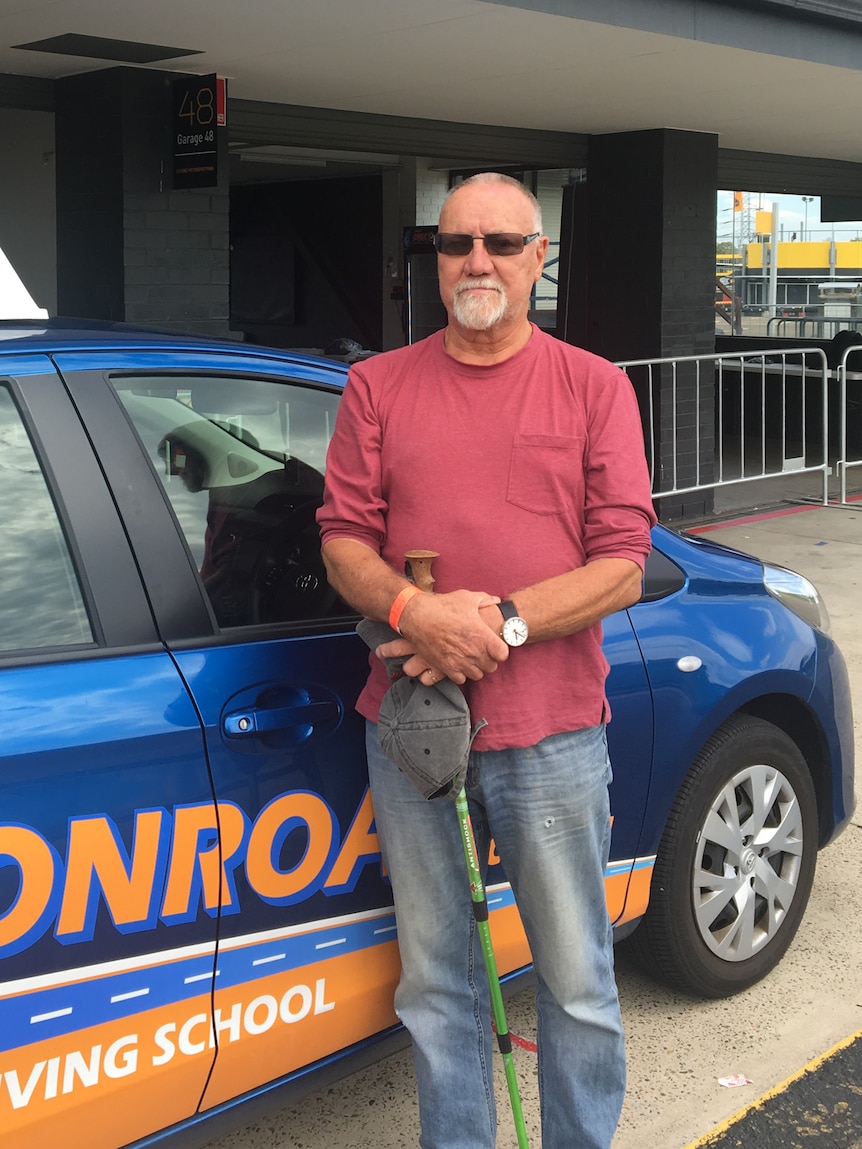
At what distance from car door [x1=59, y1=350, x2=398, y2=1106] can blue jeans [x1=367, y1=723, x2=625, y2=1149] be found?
10 centimetres

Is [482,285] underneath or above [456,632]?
above

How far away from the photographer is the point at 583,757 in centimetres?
249

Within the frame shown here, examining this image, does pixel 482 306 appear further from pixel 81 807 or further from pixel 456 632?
pixel 81 807

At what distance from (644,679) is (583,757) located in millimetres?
630

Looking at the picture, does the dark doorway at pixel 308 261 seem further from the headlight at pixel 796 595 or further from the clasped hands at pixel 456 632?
the clasped hands at pixel 456 632

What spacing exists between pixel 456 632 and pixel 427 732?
187mm

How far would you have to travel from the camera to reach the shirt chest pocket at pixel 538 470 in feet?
7.82

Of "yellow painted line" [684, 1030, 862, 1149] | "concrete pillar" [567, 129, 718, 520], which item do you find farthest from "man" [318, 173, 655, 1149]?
"concrete pillar" [567, 129, 718, 520]

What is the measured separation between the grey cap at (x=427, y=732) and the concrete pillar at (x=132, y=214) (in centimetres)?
592

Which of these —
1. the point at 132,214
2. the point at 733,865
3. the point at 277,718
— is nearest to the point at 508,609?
the point at 277,718

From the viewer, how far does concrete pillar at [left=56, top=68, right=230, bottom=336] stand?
7.70m

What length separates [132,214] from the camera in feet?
25.4

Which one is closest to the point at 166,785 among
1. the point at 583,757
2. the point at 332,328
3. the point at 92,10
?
the point at 583,757

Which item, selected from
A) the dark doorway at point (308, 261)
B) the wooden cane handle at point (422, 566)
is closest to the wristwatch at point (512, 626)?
the wooden cane handle at point (422, 566)
